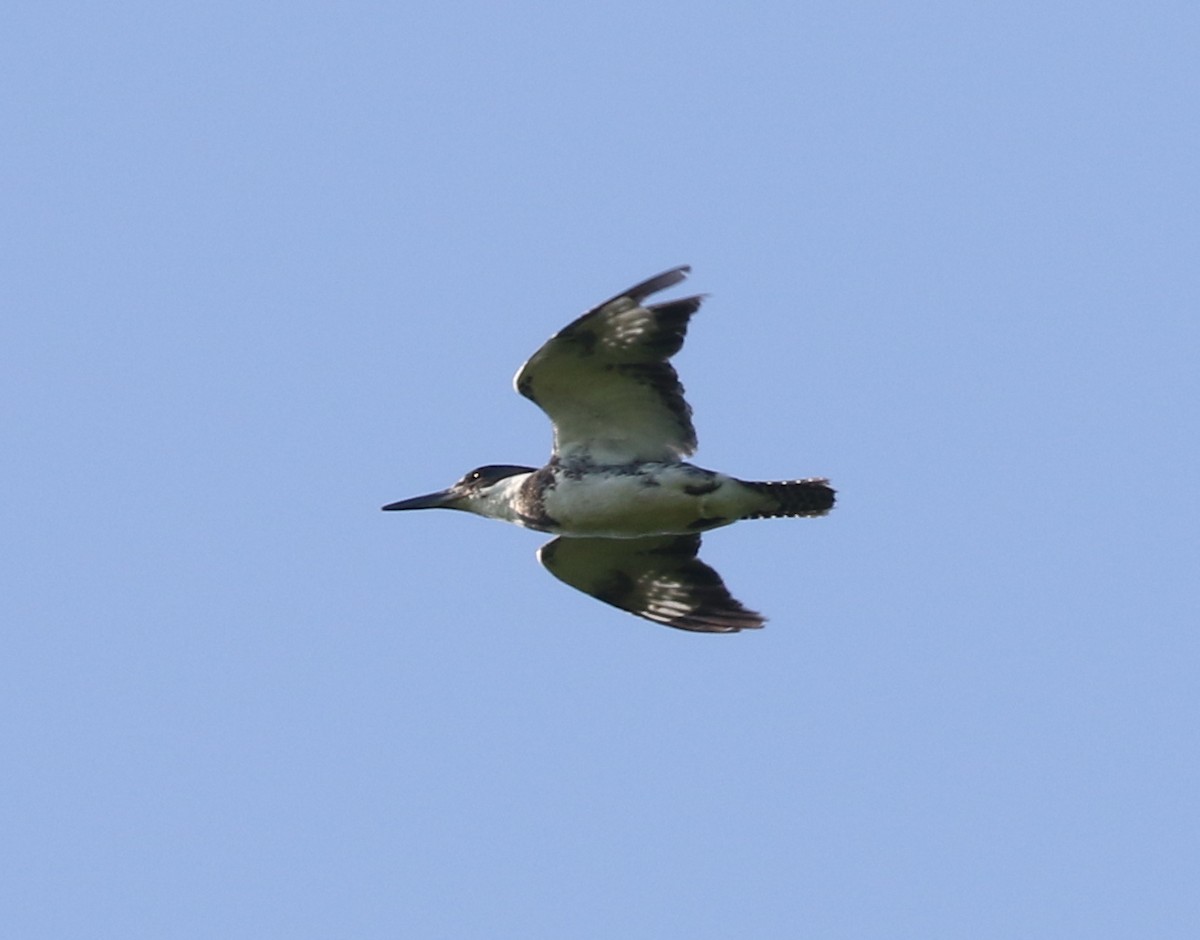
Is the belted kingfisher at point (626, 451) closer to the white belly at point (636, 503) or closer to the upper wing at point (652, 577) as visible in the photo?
the white belly at point (636, 503)

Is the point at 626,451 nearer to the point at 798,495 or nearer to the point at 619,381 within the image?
the point at 619,381

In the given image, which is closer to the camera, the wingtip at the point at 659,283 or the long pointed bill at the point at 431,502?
the wingtip at the point at 659,283

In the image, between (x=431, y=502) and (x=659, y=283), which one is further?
(x=431, y=502)

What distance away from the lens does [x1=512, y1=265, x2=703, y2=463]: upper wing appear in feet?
40.7

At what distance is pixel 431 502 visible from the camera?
14.4 metres

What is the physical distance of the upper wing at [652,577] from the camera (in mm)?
Answer: 13852

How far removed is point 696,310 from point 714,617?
2.38 meters

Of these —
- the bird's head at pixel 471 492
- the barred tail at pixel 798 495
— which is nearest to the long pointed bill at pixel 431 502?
the bird's head at pixel 471 492

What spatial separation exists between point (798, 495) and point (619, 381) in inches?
51.3

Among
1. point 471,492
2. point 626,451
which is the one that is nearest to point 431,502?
point 471,492

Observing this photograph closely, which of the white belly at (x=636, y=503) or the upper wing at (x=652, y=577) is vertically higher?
the white belly at (x=636, y=503)

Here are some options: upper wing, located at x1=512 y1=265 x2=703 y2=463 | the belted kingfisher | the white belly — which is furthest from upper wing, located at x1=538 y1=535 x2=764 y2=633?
upper wing, located at x1=512 y1=265 x2=703 y2=463

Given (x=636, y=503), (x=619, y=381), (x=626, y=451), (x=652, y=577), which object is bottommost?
(x=652, y=577)

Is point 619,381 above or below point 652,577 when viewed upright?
above
